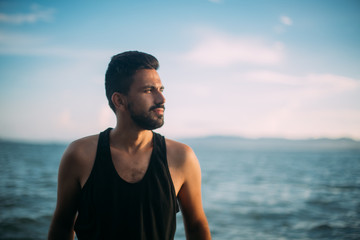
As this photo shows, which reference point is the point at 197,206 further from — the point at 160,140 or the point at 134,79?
the point at 134,79

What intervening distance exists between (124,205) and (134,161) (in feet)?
1.18

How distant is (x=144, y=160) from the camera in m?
2.18

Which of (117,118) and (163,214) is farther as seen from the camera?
(117,118)

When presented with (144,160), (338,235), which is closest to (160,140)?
(144,160)

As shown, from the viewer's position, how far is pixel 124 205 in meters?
1.95

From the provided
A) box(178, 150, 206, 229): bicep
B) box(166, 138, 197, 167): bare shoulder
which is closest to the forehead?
box(166, 138, 197, 167): bare shoulder

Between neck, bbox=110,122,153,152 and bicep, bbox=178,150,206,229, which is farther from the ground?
neck, bbox=110,122,153,152

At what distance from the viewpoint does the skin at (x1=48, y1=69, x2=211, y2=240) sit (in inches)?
81.5

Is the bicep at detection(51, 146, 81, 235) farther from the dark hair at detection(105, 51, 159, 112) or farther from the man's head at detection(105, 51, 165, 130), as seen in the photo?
the dark hair at detection(105, 51, 159, 112)

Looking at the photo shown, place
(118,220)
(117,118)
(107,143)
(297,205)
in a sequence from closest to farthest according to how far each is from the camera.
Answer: (118,220)
(107,143)
(117,118)
(297,205)

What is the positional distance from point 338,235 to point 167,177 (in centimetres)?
943

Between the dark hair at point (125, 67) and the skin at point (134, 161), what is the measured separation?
46mm

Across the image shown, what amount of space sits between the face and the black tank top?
1.16 feet

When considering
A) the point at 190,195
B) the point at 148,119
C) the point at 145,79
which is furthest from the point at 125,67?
the point at 190,195
